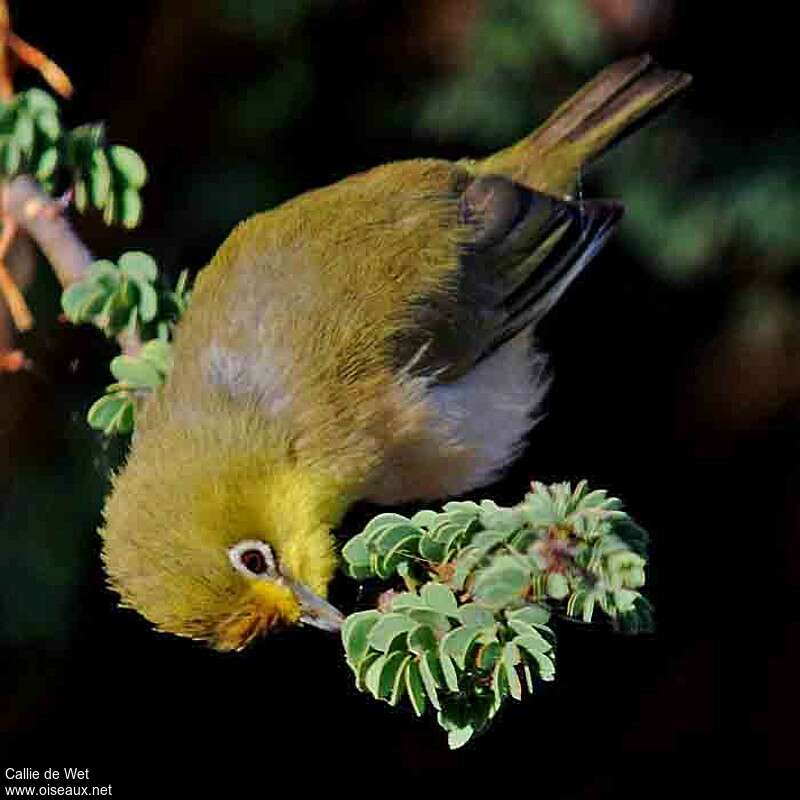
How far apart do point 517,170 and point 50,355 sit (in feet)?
3.36

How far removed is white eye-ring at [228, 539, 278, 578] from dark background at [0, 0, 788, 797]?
0.96 metres

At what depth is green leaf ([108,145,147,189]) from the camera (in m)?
2.56

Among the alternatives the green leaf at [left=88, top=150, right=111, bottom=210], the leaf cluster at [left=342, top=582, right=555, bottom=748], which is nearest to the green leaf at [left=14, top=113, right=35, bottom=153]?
the green leaf at [left=88, top=150, right=111, bottom=210]

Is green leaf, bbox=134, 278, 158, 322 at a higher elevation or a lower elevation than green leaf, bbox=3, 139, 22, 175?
lower

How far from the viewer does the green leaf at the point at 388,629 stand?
1.91 metres

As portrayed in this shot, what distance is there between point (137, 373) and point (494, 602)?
1.02 m

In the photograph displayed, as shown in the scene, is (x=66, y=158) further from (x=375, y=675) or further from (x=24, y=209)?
(x=375, y=675)

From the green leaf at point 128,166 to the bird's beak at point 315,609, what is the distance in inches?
24.6

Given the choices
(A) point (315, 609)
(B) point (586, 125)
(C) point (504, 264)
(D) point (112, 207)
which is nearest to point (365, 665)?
(A) point (315, 609)

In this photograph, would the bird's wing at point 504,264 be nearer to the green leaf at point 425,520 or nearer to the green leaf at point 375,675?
the green leaf at point 425,520

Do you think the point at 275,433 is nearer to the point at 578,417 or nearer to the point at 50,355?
the point at 50,355

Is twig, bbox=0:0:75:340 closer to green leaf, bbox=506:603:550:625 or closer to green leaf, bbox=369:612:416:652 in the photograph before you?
green leaf, bbox=369:612:416:652

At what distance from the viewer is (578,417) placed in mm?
4324

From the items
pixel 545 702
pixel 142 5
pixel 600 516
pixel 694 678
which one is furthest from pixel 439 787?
pixel 600 516
